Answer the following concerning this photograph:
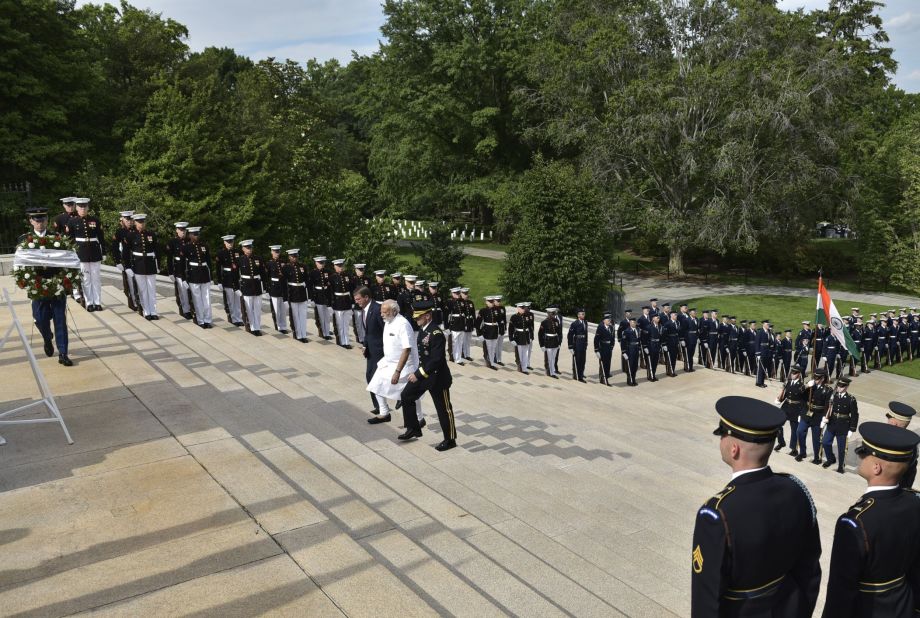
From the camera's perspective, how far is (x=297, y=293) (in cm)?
1479

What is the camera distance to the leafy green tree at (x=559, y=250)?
83.9 ft

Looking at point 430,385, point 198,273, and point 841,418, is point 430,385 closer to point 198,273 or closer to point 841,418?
point 841,418

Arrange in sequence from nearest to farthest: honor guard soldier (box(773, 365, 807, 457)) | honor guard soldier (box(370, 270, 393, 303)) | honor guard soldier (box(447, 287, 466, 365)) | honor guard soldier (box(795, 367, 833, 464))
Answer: honor guard soldier (box(795, 367, 833, 464))
honor guard soldier (box(773, 365, 807, 457))
honor guard soldier (box(370, 270, 393, 303))
honor guard soldier (box(447, 287, 466, 365))

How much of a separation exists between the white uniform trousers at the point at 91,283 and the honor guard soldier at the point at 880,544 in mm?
14071

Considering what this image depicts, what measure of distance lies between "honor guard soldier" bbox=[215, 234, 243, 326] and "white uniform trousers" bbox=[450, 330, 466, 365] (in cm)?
505

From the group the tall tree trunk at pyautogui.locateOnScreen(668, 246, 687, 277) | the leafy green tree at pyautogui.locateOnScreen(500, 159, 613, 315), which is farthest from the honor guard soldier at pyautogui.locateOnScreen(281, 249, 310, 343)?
the tall tree trunk at pyautogui.locateOnScreen(668, 246, 687, 277)

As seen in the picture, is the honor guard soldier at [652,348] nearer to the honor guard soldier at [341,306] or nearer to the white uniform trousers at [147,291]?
the honor guard soldier at [341,306]

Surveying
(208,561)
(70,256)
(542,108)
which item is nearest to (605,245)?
(542,108)

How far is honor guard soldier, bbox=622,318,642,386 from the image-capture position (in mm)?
17422

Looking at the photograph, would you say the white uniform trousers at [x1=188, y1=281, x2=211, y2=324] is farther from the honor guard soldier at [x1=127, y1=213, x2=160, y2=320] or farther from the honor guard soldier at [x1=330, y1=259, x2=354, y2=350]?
the honor guard soldier at [x1=330, y1=259, x2=354, y2=350]

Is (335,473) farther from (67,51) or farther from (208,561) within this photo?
(67,51)

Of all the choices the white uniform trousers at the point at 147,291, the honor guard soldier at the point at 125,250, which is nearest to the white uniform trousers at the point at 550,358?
the white uniform trousers at the point at 147,291

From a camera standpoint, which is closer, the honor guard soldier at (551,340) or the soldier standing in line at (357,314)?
the soldier standing in line at (357,314)

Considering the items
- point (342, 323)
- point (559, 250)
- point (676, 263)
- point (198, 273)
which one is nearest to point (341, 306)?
point (342, 323)
